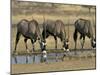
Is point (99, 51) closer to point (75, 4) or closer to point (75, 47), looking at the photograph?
point (75, 47)

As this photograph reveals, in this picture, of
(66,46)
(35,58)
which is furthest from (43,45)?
(66,46)

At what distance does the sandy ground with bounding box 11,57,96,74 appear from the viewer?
8.95 ft

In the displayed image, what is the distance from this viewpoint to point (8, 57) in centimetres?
268

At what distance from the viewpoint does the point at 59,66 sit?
293cm

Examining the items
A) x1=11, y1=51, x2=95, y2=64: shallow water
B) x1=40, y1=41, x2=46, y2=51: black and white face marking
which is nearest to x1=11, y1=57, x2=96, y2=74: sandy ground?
x1=11, y1=51, x2=95, y2=64: shallow water

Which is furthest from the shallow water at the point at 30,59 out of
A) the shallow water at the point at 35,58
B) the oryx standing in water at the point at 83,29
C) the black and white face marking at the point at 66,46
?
the oryx standing in water at the point at 83,29

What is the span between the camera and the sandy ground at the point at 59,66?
2729mm

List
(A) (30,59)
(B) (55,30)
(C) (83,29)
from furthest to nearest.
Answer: (C) (83,29) < (B) (55,30) < (A) (30,59)

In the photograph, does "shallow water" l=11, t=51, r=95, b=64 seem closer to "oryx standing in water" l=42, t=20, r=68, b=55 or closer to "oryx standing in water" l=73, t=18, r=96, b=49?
"oryx standing in water" l=42, t=20, r=68, b=55

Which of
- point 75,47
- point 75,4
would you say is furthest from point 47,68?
point 75,4

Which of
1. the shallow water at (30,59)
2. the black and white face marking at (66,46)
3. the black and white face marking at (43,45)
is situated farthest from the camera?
the black and white face marking at (66,46)

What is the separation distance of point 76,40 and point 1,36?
0.97 m

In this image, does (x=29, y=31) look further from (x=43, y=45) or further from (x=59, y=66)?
(x=59, y=66)

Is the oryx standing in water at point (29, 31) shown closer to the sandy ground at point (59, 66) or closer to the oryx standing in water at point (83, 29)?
the sandy ground at point (59, 66)
